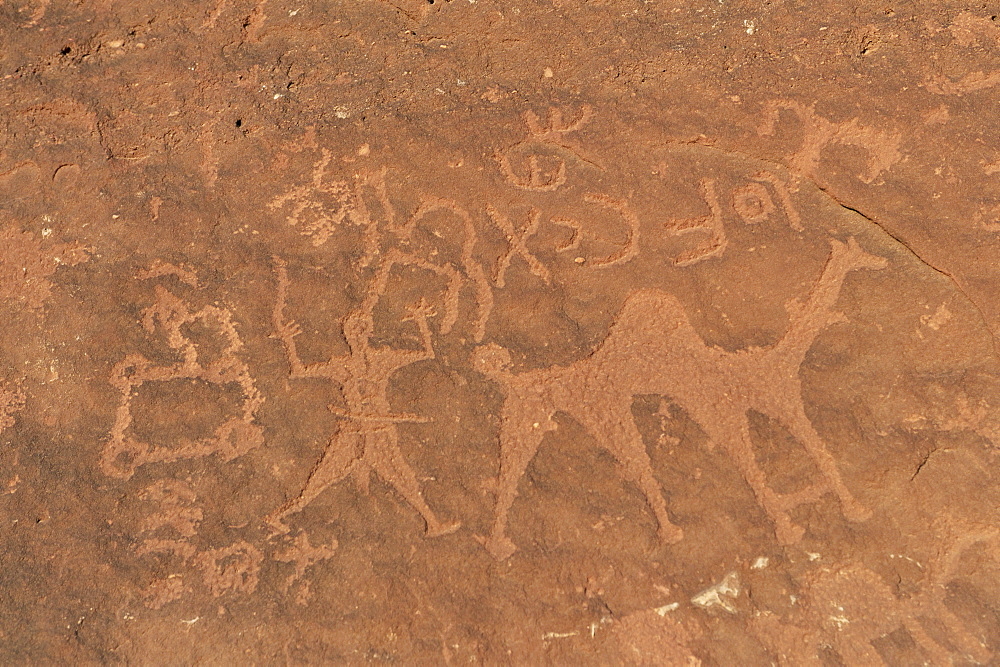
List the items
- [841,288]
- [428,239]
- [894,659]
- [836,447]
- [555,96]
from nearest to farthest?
[894,659] → [836,447] → [841,288] → [428,239] → [555,96]

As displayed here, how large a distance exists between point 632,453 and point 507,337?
1.73 feet

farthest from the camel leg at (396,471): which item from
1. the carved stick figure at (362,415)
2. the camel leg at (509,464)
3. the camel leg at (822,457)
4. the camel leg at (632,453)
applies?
the camel leg at (822,457)

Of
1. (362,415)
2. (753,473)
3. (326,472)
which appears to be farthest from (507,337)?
(753,473)

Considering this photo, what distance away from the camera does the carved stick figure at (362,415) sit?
96.0 inches

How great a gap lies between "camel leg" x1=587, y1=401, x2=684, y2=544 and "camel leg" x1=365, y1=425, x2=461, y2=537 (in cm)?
51

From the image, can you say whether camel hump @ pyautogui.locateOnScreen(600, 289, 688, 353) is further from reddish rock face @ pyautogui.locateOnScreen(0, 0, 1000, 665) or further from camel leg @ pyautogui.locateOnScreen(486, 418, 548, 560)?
camel leg @ pyautogui.locateOnScreen(486, 418, 548, 560)

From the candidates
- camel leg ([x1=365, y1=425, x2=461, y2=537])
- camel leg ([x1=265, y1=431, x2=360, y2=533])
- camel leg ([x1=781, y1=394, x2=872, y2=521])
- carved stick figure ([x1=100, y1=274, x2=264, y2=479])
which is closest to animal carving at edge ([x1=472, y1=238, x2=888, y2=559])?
camel leg ([x1=781, y1=394, x2=872, y2=521])

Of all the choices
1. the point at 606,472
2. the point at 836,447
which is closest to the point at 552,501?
the point at 606,472

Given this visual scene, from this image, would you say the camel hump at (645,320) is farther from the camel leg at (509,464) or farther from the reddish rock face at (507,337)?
the camel leg at (509,464)

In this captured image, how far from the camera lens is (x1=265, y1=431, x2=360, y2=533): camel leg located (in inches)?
95.4

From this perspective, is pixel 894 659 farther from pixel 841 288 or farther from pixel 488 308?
pixel 488 308

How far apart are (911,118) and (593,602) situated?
1.97 meters

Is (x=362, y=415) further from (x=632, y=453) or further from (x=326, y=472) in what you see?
(x=632, y=453)

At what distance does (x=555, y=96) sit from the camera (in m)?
2.98
